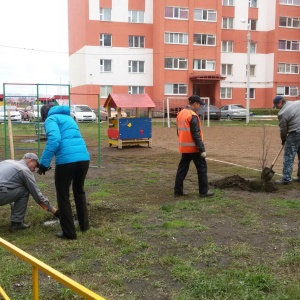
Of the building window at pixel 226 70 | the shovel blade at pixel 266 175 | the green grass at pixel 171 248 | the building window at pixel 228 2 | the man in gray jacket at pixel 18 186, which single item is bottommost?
the green grass at pixel 171 248

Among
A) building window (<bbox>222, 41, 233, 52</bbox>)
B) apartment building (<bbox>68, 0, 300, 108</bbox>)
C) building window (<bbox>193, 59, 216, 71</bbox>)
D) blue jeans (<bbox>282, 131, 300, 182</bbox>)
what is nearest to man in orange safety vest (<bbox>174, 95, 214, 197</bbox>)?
blue jeans (<bbox>282, 131, 300, 182</bbox>)

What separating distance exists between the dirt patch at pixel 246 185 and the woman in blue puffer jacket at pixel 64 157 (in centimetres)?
348

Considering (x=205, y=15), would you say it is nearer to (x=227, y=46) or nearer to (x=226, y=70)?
(x=227, y=46)

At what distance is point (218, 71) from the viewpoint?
43438 mm

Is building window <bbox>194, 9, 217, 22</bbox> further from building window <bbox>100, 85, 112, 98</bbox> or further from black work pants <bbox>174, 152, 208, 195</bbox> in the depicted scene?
black work pants <bbox>174, 152, 208, 195</bbox>

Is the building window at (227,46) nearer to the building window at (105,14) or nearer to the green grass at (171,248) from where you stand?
the building window at (105,14)

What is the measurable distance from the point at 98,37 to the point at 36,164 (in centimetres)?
3701

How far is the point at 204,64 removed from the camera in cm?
4306

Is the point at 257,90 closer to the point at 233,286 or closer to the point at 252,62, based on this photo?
the point at 252,62

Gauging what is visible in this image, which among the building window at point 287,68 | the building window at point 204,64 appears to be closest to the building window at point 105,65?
the building window at point 204,64

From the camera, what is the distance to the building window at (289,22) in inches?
1788

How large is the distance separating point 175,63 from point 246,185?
3578 cm

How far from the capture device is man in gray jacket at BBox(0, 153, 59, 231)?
16.8ft

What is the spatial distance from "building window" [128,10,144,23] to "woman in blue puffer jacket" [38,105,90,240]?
3845cm
